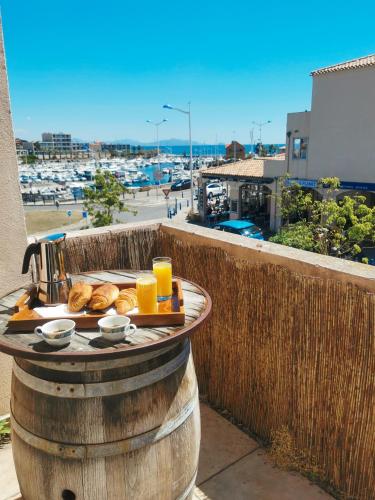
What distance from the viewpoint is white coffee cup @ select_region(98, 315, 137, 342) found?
5.82 feet

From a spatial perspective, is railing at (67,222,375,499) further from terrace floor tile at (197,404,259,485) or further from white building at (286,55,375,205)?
white building at (286,55,375,205)

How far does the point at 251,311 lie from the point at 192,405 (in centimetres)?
133

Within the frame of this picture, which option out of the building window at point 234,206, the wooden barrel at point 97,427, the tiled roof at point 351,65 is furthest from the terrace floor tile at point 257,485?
the building window at point 234,206

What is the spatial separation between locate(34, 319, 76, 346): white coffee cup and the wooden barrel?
0.11 metres

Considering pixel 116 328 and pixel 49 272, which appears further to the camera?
pixel 49 272

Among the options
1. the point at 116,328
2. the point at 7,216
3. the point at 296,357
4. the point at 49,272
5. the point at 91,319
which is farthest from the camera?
the point at 7,216

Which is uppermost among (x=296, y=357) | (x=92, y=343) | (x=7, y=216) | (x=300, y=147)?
(x=300, y=147)

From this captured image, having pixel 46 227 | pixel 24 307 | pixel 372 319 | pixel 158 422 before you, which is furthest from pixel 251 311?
pixel 46 227

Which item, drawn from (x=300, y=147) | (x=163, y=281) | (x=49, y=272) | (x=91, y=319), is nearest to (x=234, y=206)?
(x=300, y=147)

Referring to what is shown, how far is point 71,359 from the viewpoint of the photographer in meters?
1.66

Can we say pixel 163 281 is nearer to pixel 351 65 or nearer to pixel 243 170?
pixel 351 65

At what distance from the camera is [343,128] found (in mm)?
18969

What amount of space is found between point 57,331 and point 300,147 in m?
21.7

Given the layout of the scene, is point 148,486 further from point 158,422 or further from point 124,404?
point 124,404
